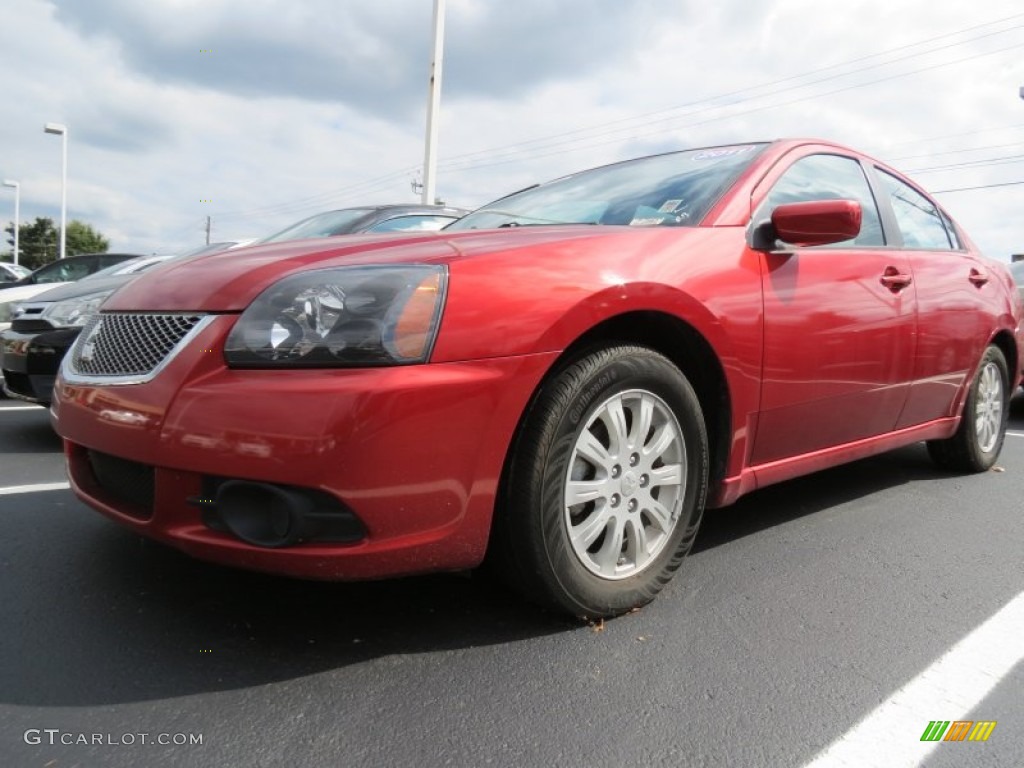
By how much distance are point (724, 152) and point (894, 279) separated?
0.85 m

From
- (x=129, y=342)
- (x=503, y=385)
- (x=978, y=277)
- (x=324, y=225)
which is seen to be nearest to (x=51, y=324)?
(x=324, y=225)

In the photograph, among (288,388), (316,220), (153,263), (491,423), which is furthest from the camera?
(153,263)

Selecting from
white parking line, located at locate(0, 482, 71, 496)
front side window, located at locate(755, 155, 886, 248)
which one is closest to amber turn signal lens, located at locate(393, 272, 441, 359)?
front side window, located at locate(755, 155, 886, 248)

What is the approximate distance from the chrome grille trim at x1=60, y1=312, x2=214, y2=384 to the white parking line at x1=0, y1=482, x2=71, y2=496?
4.49 ft

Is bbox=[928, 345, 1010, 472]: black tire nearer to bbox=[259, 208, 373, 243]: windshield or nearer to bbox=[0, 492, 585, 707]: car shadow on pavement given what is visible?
bbox=[0, 492, 585, 707]: car shadow on pavement

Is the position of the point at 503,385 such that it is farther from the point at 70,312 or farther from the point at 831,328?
the point at 70,312

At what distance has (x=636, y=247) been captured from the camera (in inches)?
84.2

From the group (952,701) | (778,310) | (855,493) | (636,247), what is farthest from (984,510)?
(636,247)

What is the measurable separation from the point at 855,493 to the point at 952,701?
6.47ft

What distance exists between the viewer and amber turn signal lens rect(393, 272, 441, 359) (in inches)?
67.0

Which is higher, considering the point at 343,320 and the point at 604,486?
the point at 343,320

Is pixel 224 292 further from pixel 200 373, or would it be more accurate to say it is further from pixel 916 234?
pixel 916 234

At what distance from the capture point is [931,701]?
176 cm

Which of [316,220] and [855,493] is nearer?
[855,493]
